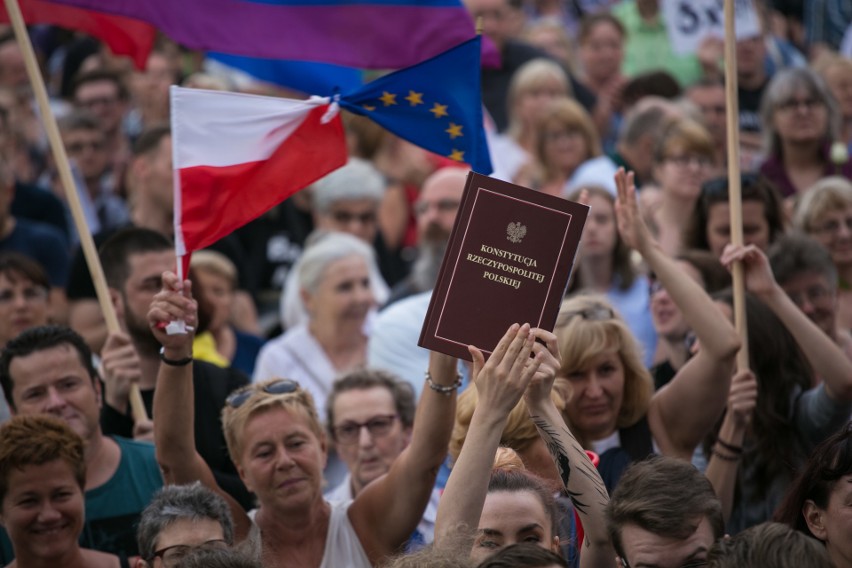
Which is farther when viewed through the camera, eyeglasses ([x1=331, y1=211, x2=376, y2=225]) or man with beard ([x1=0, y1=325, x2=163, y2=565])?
eyeglasses ([x1=331, y1=211, x2=376, y2=225])

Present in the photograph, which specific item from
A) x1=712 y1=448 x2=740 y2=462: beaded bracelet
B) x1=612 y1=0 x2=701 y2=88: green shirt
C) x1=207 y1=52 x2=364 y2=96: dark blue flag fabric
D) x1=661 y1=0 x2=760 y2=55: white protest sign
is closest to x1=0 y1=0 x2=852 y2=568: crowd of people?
x1=712 y1=448 x2=740 y2=462: beaded bracelet

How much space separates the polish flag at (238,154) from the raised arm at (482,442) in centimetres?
169

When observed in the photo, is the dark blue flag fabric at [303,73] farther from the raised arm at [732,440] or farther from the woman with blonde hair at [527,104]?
the woman with blonde hair at [527,104]

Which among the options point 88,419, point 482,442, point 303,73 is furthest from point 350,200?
point 482,442

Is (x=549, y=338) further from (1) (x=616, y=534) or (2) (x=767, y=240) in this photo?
(2) (x=767, y=240)

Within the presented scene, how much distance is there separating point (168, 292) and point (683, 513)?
2.06 m

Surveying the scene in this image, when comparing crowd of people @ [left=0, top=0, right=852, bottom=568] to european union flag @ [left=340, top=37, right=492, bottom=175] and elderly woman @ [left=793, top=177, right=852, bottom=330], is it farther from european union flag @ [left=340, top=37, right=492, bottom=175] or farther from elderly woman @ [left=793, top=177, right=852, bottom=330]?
european union flag @ [left=340, top=37, right=492, bottom=175]

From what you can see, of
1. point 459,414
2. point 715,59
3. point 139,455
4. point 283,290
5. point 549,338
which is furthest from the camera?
point 715,59

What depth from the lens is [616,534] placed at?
4.44m

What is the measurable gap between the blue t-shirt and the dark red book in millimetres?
1657

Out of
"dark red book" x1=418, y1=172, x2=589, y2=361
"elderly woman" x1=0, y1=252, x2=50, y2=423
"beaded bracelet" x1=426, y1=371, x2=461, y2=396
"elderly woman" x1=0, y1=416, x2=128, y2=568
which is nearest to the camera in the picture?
"dark red book" x1=418, y1=172, x2=589, y2=361

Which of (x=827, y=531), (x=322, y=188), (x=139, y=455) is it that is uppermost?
(x=322, y=188)

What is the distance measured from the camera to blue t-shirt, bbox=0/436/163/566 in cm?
→ 576

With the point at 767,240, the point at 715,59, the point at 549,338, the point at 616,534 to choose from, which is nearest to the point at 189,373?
the point at 549,338
